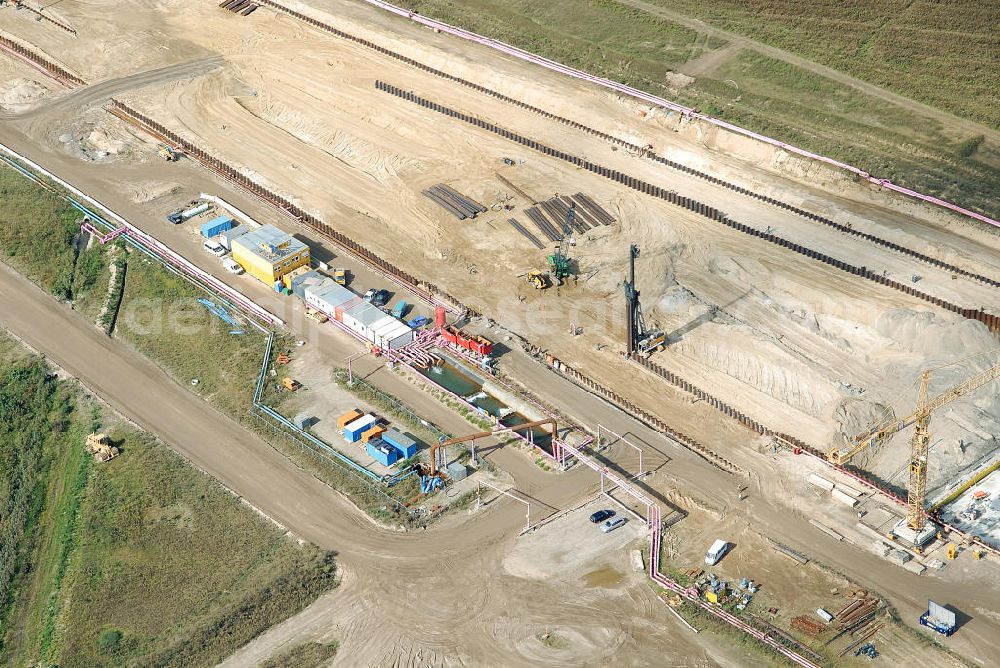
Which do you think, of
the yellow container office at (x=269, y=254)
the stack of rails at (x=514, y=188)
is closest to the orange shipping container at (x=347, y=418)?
the yellow container office at (x=269, y=254)

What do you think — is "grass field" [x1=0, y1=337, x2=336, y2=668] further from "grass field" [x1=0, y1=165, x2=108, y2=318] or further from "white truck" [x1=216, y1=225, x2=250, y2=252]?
"white truck" [x1=216, y1=225, x2=250, y2=252]

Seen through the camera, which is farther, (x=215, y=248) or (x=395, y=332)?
(x=215, y=248)

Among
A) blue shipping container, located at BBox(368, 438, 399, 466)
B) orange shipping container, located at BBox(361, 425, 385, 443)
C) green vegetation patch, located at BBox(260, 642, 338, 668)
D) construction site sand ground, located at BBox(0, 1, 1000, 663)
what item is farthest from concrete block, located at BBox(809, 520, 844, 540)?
green vegetation patch, located at BBox(260, 642, 338, 668)

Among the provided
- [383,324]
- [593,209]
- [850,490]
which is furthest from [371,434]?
[593,209]

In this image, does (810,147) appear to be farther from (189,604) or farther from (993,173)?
(189,604)

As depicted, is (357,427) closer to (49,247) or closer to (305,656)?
(305,656)

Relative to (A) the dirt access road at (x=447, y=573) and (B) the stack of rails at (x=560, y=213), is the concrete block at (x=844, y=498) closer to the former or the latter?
(A) the dirt access road at (x=447, y=573)
